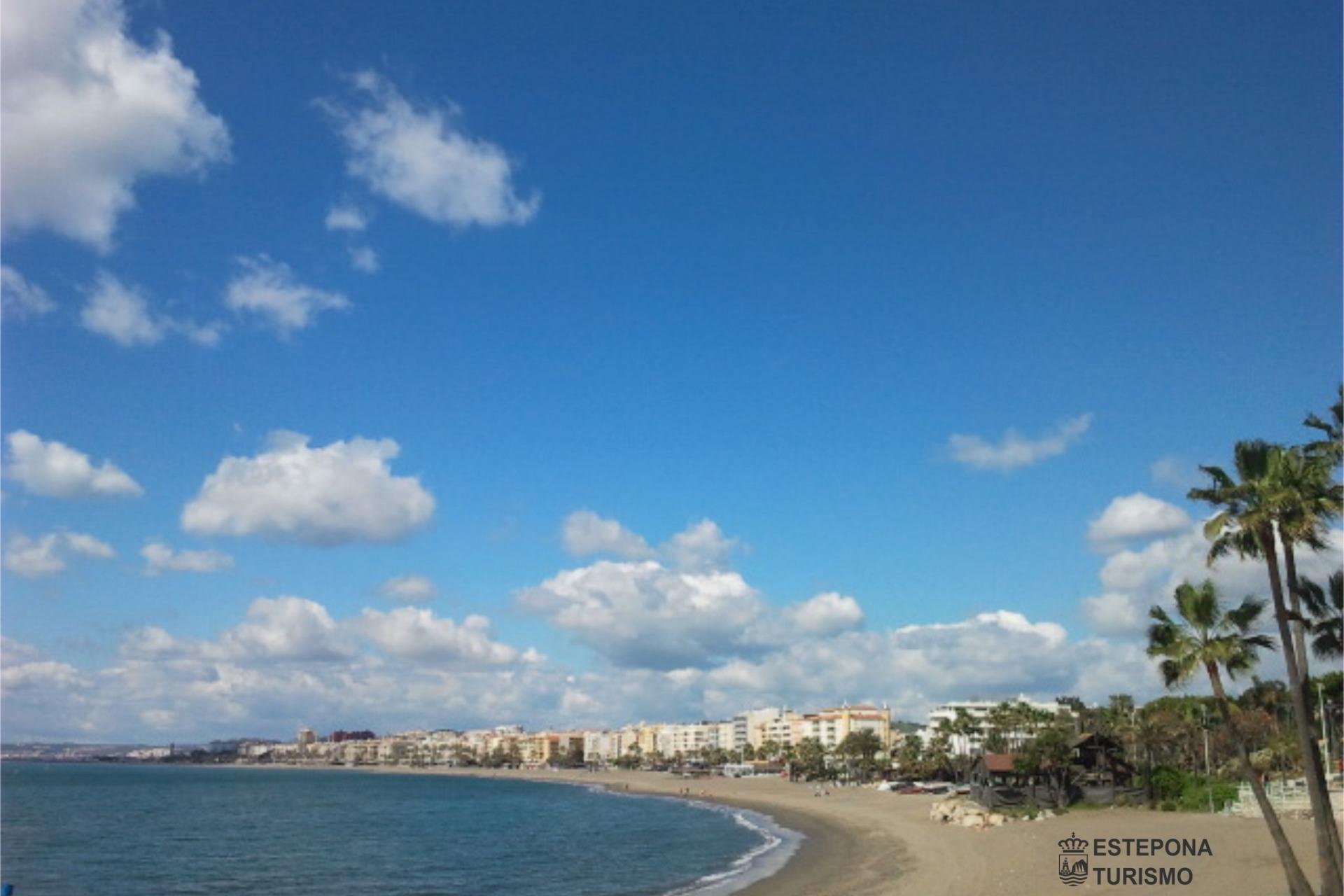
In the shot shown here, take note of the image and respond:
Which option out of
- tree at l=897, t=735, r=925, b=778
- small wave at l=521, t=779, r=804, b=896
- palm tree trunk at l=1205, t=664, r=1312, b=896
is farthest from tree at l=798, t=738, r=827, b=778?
palm tree trunk at l=1205, t=664, r=1312, b=896

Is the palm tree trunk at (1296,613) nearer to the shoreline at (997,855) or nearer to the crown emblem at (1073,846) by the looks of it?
the shoreline at (997,855)

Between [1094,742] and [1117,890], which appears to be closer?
[1117,890]

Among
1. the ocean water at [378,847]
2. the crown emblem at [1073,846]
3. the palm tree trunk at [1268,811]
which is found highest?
the palm tree trunk at [1268,811]

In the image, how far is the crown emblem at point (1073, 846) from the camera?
34.2m

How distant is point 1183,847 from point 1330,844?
16.1 meters

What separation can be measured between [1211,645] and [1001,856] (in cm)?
2166

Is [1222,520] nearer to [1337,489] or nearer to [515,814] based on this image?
[1337,489]

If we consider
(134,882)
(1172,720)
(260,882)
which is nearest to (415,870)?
(260,882)

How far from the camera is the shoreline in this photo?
28203mm

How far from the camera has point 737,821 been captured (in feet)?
258

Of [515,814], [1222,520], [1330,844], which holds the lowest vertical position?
[515,814]

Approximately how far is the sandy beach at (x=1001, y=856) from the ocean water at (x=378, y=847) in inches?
123

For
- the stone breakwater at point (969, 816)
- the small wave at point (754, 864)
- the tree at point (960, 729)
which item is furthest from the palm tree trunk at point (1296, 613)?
the tree at point (960, 729)

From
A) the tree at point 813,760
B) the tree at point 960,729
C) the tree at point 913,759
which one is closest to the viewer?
the tree at point 960,729
